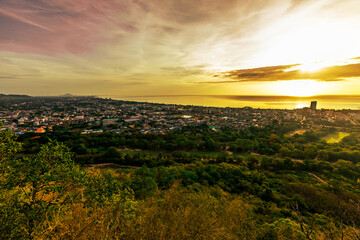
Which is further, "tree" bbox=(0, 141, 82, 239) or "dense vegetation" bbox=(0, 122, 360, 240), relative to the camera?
"dense vegetation" bbox=(0, 122, 360, 240)

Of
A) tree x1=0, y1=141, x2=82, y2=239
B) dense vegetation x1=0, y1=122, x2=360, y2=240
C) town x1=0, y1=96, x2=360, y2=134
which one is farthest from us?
town x1=0, y1=96, x2=360, y2=134

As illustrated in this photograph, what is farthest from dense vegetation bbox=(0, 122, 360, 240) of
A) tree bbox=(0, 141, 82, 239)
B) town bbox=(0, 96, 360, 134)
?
town bbox=(0, 96, 360, 134)

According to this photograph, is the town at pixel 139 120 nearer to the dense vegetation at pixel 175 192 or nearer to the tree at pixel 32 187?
the dense vegetation at pixel 175 192

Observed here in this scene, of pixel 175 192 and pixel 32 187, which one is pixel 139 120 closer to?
pixel 175 192

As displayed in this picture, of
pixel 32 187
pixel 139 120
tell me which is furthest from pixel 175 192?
pixel 139 120

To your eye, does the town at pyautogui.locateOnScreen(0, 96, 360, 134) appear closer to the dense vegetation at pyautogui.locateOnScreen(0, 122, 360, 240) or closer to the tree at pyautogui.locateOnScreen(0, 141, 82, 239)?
the dense vegetation at pyautogui.locateOnScreen(0, 122, 360, 240)

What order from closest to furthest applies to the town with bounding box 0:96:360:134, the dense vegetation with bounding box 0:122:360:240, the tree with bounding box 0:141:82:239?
1. the tree with bounding box 0:141:82:239
2. the dense vegetation with bounding box 0:122:360:240
3. the town with bounding box 0:96:360:134

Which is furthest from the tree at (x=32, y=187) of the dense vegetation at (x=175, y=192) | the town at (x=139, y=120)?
the town at (x=139, y=120)

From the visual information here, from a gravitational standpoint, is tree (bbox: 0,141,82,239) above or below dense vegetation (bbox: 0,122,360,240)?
above
